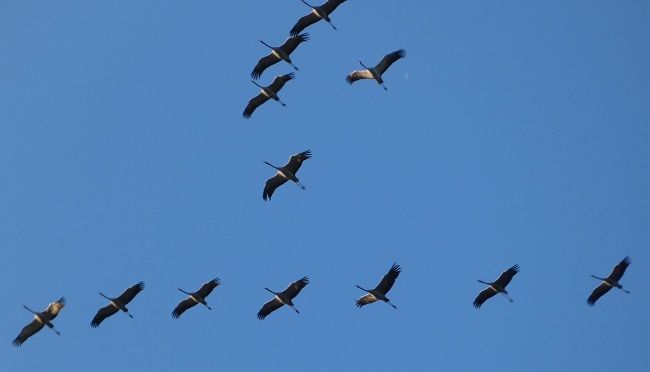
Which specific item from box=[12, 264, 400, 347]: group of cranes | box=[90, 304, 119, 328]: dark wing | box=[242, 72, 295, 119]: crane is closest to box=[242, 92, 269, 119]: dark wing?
box=[242, 72, 295, 119]: crane

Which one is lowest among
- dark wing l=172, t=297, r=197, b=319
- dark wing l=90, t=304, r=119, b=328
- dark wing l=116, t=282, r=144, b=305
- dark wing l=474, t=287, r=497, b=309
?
dark wing l=90, t=304, r=119, b=328

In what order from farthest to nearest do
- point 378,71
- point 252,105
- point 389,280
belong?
point 252,105
point 378,71
point 389,280

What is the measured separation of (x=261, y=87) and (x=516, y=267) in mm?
12173

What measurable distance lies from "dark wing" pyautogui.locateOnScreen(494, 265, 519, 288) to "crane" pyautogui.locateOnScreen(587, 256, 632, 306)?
11.8 ft

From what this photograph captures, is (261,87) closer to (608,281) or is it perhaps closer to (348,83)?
(348,83)

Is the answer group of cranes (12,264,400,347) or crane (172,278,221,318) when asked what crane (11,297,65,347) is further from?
crane (172,278,221,318)

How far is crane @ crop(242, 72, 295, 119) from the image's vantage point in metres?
51.0

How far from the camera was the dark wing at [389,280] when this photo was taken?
155 feet

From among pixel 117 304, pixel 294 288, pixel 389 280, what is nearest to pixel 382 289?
pixel 389 280

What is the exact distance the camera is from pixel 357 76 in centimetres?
5112

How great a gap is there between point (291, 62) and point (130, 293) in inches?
421

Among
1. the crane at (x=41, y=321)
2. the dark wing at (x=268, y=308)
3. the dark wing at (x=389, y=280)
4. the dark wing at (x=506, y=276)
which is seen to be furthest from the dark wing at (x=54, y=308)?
the dark wing at (x=506, y=276)

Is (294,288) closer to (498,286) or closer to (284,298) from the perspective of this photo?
(284,298)

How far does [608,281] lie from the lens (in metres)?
50.2
